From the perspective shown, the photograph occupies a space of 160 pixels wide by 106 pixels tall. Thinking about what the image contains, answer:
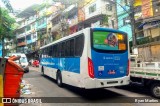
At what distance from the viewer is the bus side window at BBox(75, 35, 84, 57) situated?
1004 cm

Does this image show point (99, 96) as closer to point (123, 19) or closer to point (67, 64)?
point (67, 64)

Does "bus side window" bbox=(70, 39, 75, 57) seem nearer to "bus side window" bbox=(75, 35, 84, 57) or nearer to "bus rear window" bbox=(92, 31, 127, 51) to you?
"bus side window" bbox=(75, 35, 84, 57)

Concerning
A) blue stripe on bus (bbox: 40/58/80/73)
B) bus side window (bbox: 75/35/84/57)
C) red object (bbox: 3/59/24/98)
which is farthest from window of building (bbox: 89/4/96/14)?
red object (bbox: 3/59/24/98)

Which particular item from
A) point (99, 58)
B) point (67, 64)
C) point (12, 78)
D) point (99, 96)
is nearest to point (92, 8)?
point (67, 64)

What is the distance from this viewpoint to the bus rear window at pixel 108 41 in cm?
973

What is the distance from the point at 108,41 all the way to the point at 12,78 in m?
4.49

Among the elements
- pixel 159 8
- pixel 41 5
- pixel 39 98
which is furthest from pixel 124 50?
pixel 41 5

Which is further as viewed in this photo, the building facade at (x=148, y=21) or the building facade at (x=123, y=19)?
the building facade at (x=123, y=19)

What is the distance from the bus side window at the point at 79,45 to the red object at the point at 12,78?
10.7 feet

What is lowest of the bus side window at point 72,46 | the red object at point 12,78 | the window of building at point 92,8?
the red object at point 12,78

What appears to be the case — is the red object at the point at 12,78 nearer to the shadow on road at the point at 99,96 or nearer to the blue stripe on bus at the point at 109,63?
the blue stripe on bus at the point at 109,63

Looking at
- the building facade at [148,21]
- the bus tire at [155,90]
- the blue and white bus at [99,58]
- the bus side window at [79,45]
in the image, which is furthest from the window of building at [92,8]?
the bus tire at [155,90]

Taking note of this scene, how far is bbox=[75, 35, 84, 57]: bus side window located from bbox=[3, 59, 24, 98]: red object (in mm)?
3261

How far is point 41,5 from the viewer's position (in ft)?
181
